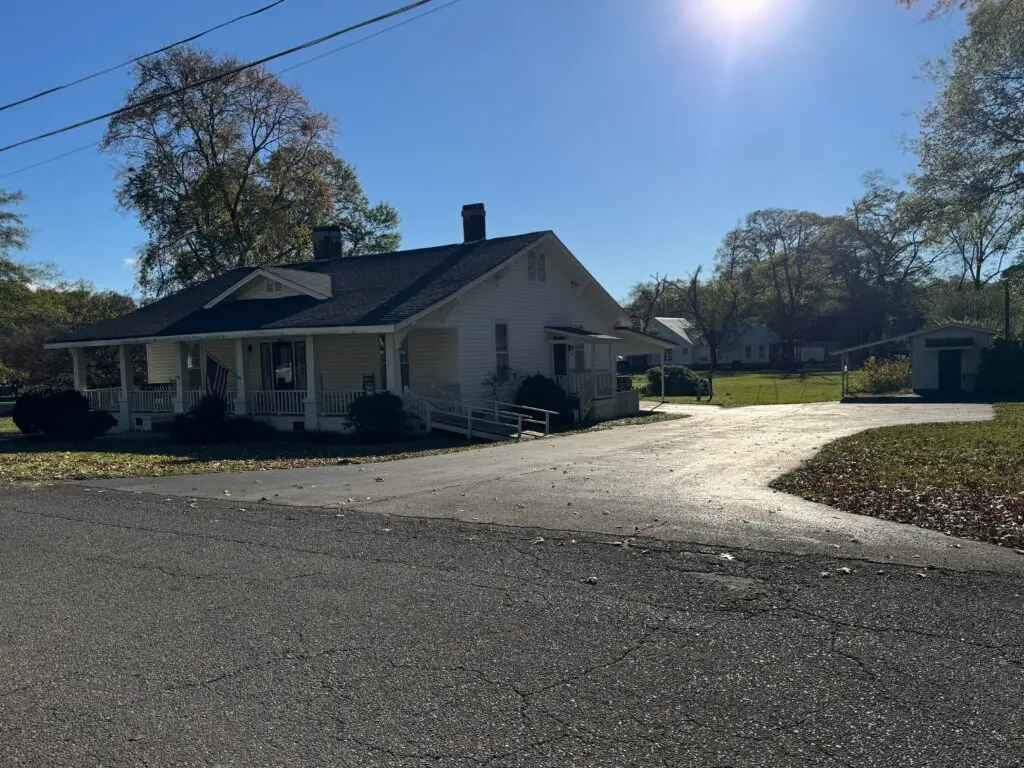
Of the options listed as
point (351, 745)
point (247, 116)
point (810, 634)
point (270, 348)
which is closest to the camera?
point (351, 745)

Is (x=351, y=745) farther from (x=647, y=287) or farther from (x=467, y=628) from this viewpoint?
(x=647, y=287)

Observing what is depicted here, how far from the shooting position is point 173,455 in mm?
18188

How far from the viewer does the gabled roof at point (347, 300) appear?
21188 mm

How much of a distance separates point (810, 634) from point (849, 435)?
14600mm

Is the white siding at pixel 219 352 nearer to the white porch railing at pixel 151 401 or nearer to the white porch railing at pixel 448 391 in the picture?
the white porch railing at pixel 151 401

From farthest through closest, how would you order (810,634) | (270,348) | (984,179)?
1. (270,348)
2. (984,179)
3. (810,634)

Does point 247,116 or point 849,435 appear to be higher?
point 247,116

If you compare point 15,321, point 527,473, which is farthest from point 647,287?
point 527,473

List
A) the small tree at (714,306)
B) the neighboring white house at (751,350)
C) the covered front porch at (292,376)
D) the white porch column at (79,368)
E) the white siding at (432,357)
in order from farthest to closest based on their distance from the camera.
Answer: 1. the neighboring white house at (751,350)
2. the small tree at (714,306)
3. the white porch column at (79,368)
4. the white siding at (432,357)
5. the covered front porch at (292,376)

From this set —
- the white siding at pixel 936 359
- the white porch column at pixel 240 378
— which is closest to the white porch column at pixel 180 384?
the white porch column at pixel 240 378

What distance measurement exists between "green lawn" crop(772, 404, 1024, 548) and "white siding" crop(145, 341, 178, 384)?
21.8 metres

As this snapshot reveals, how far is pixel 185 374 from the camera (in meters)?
25.9

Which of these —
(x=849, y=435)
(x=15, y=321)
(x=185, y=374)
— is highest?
(x=15, y=321)

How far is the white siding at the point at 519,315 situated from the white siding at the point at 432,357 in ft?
0.96
